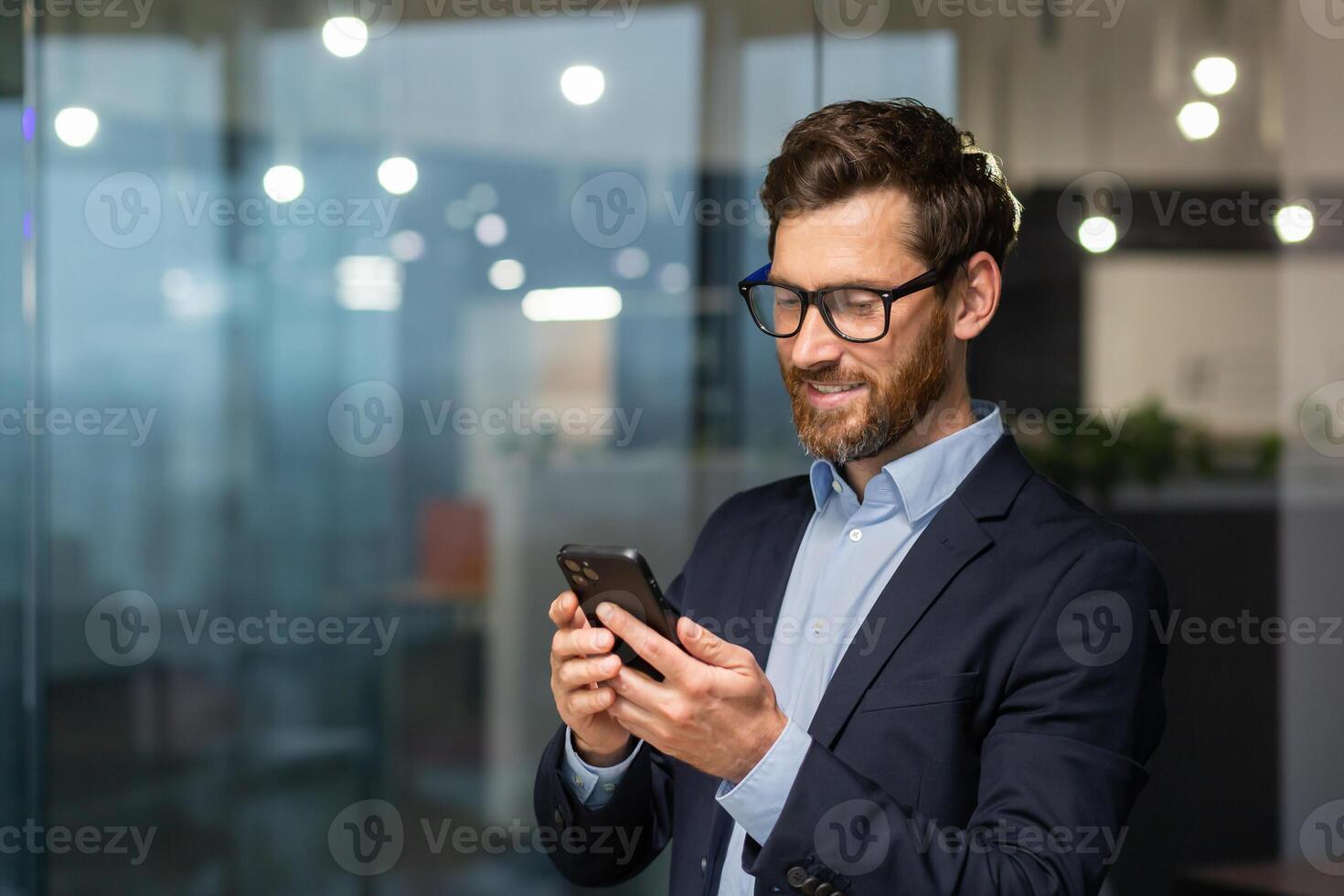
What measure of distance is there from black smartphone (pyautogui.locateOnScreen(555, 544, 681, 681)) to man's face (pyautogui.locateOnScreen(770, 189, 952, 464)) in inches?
13.8

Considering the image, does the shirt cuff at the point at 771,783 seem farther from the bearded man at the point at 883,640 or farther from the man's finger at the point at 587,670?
the man's finger at the point at 587,670

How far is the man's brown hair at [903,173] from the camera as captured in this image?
4.91 feet

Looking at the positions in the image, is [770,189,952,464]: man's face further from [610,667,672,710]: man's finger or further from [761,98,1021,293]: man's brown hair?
[610,667,672,710]: man's finger

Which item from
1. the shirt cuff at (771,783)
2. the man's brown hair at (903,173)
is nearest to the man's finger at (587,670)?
the shirt cuff at (771,783)

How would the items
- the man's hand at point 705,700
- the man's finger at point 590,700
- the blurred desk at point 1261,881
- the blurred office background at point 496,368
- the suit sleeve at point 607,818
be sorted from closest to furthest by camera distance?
1. the man's hand at point 705,700
2. the man's finger at point 590,700
3. the suit sleeve at point 607,818
4. the blurred desk at point 1261,881
5. the blurred office background at point 496,368

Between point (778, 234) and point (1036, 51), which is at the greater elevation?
point (1036, 51)

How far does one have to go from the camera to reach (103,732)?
345cm

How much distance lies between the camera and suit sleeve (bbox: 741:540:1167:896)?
123 cm

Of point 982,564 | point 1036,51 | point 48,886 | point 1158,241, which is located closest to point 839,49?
point 1036,51

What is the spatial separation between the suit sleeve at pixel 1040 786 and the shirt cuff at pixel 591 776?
25 cm

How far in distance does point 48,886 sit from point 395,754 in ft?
3.29

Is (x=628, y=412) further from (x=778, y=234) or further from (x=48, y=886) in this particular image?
(x=48, y=886)

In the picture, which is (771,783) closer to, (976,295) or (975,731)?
(975,731)

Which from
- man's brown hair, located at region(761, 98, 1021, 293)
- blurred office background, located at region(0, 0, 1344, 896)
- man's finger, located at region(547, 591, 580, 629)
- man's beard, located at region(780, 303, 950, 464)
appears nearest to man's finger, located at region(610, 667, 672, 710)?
man's finger, located at region(547, 591, 580, 629)
